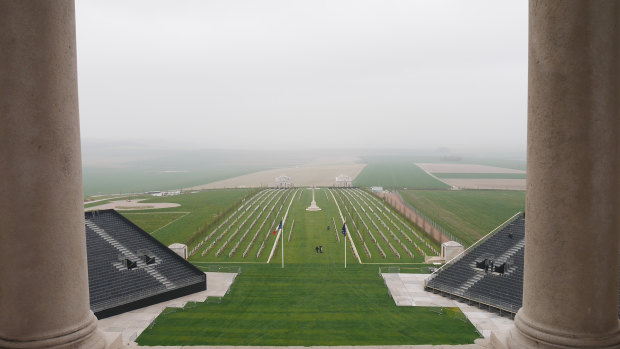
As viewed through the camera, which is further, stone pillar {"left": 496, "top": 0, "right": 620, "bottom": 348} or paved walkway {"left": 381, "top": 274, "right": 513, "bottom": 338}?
paved walkway {"left": 381, "top": 274, "right": 513, "bottom": 338}

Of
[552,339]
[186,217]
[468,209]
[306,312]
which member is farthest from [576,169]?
[468,209]

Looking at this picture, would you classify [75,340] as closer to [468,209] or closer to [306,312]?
[306,312]

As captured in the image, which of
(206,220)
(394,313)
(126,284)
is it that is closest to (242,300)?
(126,284)

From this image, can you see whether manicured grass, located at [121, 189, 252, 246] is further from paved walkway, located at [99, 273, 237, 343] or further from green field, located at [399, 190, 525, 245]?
green field, located at [399, 190, 525, 245]

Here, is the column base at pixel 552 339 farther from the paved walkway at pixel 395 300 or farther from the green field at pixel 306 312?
the green field at pixel 306 312

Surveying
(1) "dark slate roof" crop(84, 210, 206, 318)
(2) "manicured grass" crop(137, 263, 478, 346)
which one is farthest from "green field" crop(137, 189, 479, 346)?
(1) "dark slate roof" crop(84, 210, 206, 318)

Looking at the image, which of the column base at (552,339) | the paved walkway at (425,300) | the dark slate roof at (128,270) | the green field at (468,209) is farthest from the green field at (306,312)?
the green field at (468,209)

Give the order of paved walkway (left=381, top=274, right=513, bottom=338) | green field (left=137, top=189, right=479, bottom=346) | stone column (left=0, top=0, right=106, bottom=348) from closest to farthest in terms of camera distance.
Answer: stone column (left=0, top=0, right=106, bottom=348)
green field (left=137, top=189, right=479, bottom=346)
paved walkway (left=381, top=274, right=513, bottom=338)
